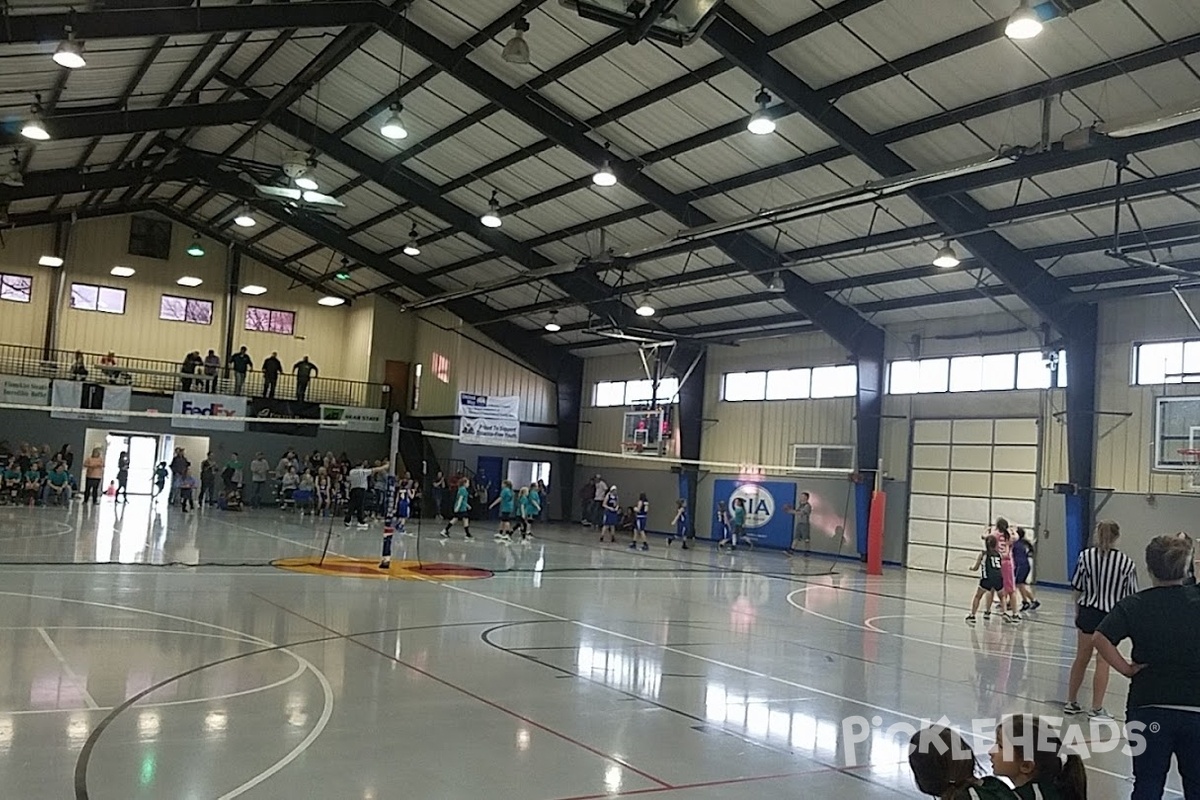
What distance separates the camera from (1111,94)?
14.7 m

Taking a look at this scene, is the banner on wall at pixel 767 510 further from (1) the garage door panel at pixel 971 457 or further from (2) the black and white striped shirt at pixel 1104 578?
(2) the black and white striped shirt at pixel 1104 578

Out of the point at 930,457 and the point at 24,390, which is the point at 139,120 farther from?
the point at 930,457

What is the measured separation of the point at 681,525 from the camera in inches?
1302

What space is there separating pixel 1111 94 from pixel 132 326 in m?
31.9

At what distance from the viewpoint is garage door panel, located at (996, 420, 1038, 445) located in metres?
24.1

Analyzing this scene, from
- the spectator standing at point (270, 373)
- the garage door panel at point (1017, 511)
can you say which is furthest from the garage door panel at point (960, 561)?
the spectator standing at point (270, 373)

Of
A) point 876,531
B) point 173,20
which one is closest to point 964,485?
point 876,531

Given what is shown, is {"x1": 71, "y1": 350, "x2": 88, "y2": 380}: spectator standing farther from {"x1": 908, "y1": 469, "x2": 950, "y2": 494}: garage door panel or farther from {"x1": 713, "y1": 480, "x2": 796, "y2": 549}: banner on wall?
{"x1": 908, "y1": 469, "x2": 950, "y2": 494}: garage door panel

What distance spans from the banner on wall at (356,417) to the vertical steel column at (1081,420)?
2254cm

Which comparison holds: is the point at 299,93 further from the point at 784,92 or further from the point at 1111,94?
the point at 1111,94

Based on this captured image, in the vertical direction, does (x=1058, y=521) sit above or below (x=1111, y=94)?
below

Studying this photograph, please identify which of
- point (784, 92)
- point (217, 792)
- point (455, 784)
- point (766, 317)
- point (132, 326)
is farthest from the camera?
point (132, 326)

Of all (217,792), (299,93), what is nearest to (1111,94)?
(217,792)

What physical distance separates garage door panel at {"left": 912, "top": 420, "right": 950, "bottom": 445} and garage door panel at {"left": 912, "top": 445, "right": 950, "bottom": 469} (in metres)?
0.13
